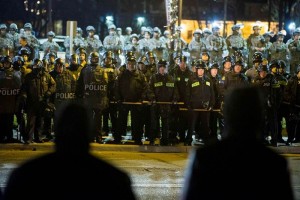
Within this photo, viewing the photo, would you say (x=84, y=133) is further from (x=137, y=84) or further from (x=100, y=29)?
(x=100, y=29)

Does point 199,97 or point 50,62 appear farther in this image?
point 50,62

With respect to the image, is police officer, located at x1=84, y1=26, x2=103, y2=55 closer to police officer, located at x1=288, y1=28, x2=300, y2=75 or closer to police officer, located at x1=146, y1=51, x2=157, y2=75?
police officer, located at x1=146, y1=51, x2=157, y2=75

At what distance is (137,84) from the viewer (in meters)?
16.6

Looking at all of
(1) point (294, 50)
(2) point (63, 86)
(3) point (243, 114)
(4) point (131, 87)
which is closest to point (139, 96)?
(4) point (131, 87)

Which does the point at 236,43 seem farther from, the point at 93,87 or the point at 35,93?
the point at 35,93

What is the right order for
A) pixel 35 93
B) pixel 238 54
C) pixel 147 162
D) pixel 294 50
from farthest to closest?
pixel 294 50 < pixel 238 54 < pixel 35 93 < pixel 147 162

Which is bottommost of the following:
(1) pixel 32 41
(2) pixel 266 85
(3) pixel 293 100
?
(3) pixel 293 100

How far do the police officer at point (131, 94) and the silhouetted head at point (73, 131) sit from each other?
41.9 ft

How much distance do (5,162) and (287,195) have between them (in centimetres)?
1023

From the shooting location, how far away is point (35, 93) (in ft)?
52.6

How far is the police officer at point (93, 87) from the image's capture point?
16.3m

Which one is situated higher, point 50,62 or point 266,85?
point 50,62

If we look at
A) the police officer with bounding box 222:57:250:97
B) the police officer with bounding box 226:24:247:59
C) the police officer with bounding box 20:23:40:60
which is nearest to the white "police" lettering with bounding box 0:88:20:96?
the police officer with bounding box 222:57:250:97

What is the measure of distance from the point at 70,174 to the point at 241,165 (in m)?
0.97
